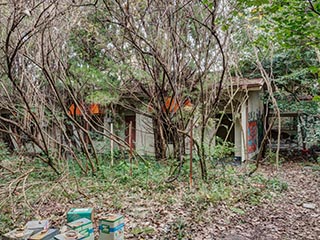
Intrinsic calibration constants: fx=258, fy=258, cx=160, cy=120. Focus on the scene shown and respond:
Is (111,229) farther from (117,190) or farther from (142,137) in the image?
(142,137)

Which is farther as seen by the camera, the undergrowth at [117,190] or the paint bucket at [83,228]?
the undergrowth at [117,190]

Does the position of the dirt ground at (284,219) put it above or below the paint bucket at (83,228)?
below

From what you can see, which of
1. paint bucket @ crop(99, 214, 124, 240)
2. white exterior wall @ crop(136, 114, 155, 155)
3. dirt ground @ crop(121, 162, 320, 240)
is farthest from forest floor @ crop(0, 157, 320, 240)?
white exterior wall @ crop(136, 114, 155, 155)

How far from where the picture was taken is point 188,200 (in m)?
5.18

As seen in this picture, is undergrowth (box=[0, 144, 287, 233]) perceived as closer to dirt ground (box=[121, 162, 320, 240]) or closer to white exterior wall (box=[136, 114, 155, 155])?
dirt ground (box=[121, 162, 320, 240])

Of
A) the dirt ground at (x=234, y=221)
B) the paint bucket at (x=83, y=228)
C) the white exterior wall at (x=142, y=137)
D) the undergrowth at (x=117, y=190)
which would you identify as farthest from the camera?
the white exterior wall at (x=142, y=137)

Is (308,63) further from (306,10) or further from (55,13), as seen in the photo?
(55,13)

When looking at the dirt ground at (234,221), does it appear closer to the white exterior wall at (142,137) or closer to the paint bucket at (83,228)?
the paint bucket at (83,228)

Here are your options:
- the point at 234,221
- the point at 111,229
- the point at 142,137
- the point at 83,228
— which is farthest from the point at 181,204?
the point at 142,137

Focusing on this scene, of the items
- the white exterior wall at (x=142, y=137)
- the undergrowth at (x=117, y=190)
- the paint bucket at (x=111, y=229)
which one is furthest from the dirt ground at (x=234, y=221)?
the white exterior wall at (x=142, y=137)

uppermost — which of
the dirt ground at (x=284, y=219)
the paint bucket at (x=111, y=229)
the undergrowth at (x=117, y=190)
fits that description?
the paint bucket at (x=111, y=229)

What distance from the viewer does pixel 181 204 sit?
5.03m

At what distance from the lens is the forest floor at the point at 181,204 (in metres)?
4.18

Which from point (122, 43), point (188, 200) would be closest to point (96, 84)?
point (122, 43)
